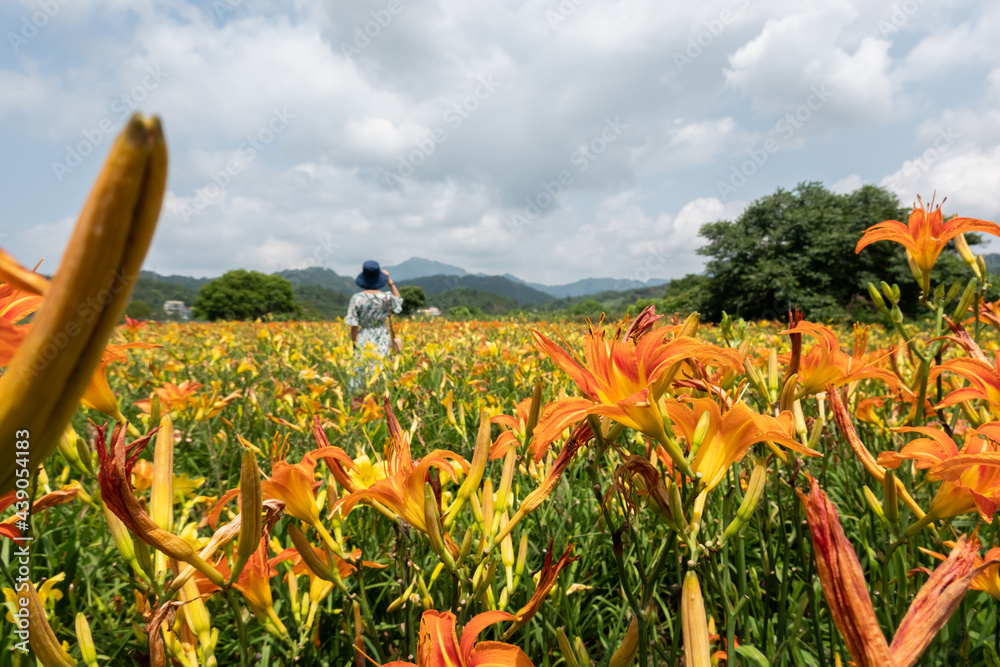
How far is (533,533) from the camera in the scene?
6.19ft

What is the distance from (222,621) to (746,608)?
5.08ft

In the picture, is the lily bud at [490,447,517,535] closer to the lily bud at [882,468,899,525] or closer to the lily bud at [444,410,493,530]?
the lily bud at [444,410,493,530]

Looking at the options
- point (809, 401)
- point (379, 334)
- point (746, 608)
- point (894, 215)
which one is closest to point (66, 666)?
point (746, 608)

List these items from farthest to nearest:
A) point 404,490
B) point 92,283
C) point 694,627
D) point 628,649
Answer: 1. point 404,490
2. point 628,649
3. point 694,627
4. point 92,283

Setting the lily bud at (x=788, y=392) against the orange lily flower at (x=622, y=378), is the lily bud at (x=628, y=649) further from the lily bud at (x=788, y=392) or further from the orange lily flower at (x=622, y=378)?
the lily bud at (x=788, y=392)

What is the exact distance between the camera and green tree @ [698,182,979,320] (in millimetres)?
16562

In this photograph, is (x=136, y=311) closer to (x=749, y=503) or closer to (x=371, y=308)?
(x=371, y=308)

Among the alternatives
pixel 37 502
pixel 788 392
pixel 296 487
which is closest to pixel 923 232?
pixel 788 392

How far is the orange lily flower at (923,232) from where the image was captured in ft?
4.31

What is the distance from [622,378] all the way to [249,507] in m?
0.55

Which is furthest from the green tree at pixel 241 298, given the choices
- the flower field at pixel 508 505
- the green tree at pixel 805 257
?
the flower field at pixel 508 505

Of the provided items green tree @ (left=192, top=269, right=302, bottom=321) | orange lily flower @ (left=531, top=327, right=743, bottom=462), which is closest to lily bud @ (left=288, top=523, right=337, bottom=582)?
orange lily flower @ (left=531, top=327, right=743, bottom=462)

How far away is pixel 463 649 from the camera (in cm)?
65

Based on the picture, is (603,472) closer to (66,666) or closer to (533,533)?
(533,533)
